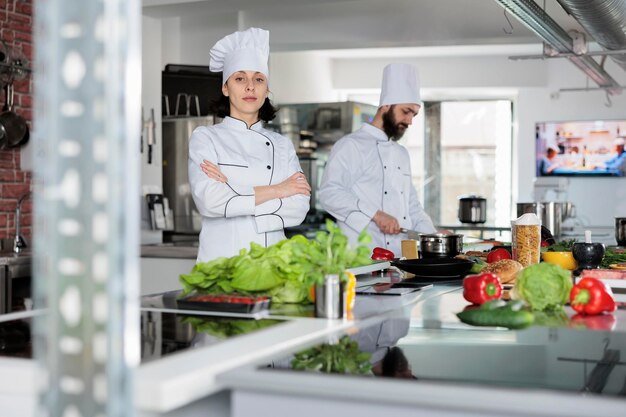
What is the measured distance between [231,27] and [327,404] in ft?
21.2

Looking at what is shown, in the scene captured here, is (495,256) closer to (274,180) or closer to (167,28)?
(274,180)

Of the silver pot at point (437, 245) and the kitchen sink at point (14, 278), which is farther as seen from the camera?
the kitchen sink at point (14, 278)

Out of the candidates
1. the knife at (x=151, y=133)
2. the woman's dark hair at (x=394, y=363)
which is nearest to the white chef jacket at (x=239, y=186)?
the woman's dark hair at (x=394, y=363)

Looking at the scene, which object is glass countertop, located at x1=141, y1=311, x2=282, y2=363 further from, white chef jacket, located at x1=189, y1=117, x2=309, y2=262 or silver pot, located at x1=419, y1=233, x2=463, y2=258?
silver pot, located at x1=419, y1=233, x2=463, y2=258

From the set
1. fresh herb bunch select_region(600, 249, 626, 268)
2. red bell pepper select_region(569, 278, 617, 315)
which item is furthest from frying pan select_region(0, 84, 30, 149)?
red bell pepper select_region(569, 278, 617, 315)

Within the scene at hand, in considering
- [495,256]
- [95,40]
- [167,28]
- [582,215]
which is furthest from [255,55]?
[582,215]

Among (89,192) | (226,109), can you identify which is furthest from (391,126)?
(89,192)

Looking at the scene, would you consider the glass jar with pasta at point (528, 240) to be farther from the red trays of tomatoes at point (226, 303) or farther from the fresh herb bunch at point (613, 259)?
the red trays of tomatoes at point (226, 303)

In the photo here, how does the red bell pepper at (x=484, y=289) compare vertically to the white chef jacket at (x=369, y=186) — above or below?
below

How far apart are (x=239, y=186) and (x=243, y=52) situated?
0.54 meters

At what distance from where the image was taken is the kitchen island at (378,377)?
1393 mm

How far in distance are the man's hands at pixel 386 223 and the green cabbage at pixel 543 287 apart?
2072mm

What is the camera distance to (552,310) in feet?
7.64

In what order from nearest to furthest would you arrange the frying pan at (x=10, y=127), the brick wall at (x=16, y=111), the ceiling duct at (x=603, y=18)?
1. the ceiling duct at (x=603, y=18)
2. the frying pan at (x=10, y=127)
3. the brick wall at (x=16, y=111)
